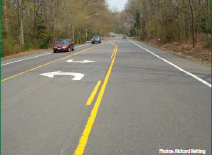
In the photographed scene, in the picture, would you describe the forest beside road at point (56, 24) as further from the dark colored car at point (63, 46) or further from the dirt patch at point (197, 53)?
the dark colored car at point (63, 46)

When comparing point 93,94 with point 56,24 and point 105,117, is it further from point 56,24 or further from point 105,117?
point 56,24

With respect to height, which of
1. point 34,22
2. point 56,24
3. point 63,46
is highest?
point 56,24

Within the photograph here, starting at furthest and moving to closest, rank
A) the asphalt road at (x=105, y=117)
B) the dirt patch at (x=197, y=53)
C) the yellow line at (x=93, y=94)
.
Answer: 1. the dirt patch at (x=197, y=53)
2. the yellow line at (x=93, y=94)
3. the asphalt road at (x=105, y=117)

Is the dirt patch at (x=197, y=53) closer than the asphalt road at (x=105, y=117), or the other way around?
the asphalt road at (x=105, y=117)

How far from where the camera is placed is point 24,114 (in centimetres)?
605

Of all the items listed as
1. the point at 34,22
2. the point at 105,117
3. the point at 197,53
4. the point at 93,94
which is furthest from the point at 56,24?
the point at 105,117

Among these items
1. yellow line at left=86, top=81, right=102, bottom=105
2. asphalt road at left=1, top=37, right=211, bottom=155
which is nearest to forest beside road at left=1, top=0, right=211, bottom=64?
yellow line at left=86, top=81, right=102, bottom=105

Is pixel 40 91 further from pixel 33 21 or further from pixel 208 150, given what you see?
pixel 33 21

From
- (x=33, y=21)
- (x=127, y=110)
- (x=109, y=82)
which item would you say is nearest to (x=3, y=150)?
(x=127, y=110)

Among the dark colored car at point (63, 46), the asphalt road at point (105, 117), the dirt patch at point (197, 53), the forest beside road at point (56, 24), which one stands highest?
the forest beside road at point (56, 24)

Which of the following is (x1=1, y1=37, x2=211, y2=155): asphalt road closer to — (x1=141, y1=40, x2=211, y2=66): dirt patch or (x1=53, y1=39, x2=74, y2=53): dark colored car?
(x1=141, y1=40, x2=211, y2=66): dirt patch

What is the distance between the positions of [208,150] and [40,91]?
5743 millimetres

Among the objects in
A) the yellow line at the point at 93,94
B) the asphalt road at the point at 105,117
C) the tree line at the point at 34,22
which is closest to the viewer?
the asphalt road at the point at 105,117

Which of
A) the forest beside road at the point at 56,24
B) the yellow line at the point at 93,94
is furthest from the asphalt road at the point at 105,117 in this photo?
the forest beside road at the point at 56,24
